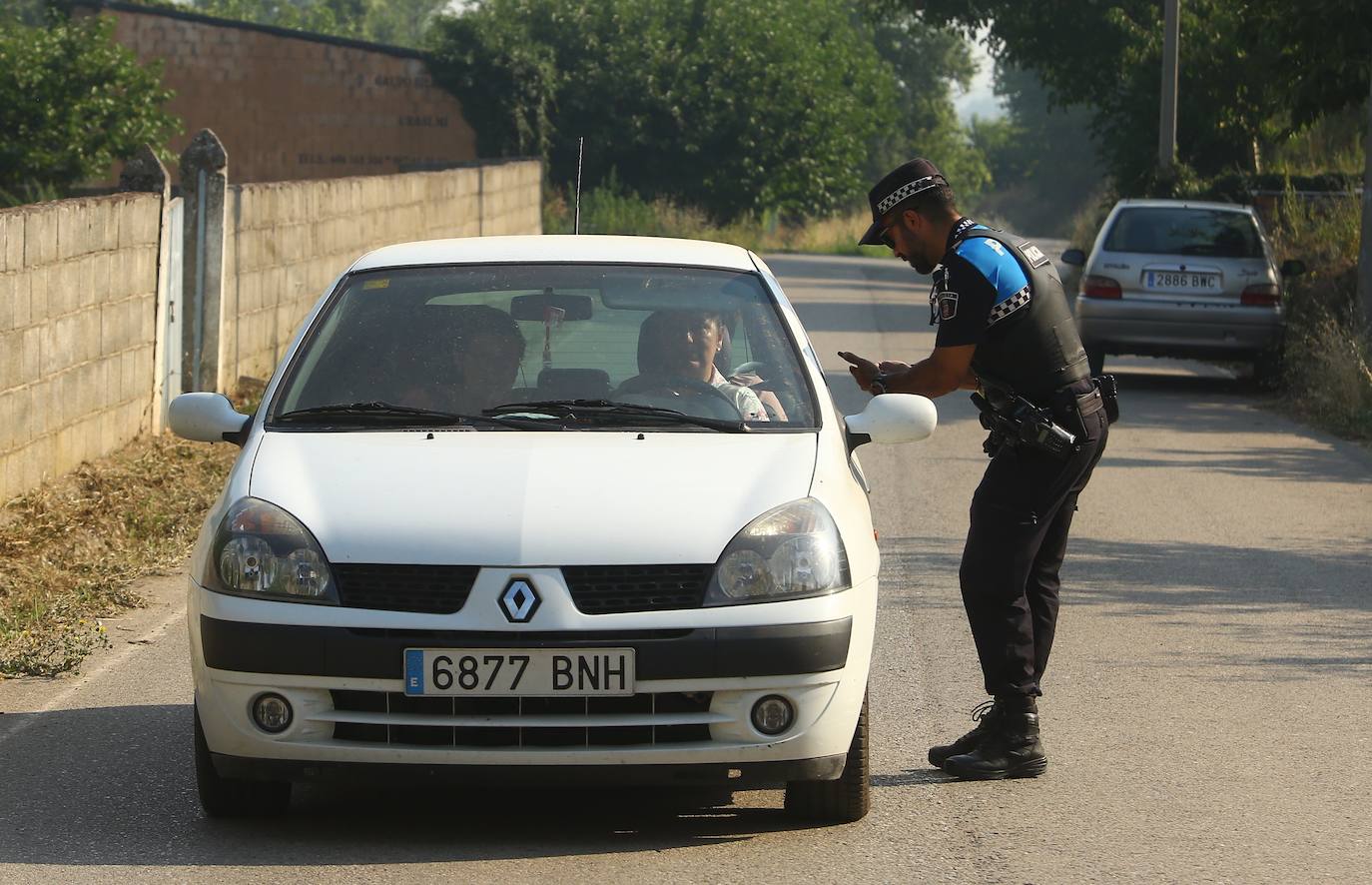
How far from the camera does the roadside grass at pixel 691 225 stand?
3675cm

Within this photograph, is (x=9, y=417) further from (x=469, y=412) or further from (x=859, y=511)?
(x=859, y=511)

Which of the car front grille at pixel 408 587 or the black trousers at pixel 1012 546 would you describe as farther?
the black trousers at pixel 1012 546

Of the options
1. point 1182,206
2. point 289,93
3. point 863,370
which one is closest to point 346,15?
point 289,93

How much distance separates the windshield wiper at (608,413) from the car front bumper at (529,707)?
0.82 metres

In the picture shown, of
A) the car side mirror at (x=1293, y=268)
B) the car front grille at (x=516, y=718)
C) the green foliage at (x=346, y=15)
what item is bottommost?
the car front grille at (x=516, y=718)

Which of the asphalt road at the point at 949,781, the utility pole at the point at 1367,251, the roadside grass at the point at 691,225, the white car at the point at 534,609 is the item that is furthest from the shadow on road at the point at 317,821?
the roadside grass at the point at 691,225

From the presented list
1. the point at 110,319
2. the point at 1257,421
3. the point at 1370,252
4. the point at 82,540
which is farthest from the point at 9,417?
the point at 1370,252

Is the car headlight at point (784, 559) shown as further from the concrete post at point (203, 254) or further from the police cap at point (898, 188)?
the concrete post at point (203, 254)

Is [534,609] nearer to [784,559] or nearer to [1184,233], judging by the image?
[784,559]

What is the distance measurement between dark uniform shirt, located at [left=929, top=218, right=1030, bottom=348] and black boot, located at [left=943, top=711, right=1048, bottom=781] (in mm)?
1066

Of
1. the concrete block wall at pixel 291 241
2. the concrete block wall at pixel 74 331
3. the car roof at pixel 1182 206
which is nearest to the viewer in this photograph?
the concrete block wall at pixel 74 331

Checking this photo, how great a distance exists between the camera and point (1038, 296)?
574cm

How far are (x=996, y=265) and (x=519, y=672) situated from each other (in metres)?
1.85

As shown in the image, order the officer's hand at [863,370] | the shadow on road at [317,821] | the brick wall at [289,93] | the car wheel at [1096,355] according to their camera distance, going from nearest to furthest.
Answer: the shadow on road at [317,821] → the officer's hand at [863,370] → the car wheel at [1096,355] → the brick wall at [289,93]
